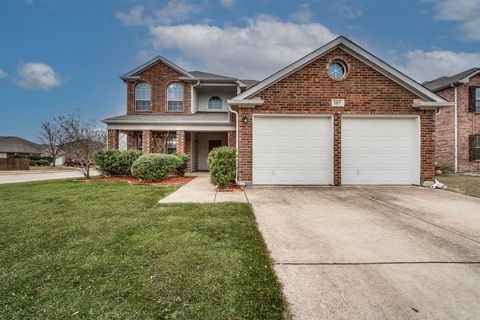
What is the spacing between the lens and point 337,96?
8.28 metres

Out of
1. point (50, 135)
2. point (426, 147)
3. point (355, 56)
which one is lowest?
point (426, 147)

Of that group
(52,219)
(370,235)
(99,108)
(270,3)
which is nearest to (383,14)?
(270,3)

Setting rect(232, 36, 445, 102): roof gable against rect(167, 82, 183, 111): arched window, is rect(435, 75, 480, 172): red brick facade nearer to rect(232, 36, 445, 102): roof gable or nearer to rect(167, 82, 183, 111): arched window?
rect(232, 36, 445, 102): roof gable

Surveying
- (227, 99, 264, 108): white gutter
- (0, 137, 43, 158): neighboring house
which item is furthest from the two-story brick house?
(0, 137, 43, 158): neighboring house

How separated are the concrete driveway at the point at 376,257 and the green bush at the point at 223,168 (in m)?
2.10

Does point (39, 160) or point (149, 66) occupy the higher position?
point (149, 66)

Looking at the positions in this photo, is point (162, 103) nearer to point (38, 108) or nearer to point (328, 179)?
point (328, 179)

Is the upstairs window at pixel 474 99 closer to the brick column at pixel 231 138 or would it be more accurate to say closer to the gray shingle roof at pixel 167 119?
the brick column at pixel 231 138

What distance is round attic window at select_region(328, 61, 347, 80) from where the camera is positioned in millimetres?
8367

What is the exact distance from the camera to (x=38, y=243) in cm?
335

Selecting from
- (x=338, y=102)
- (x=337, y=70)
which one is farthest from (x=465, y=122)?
(x=338, y=102)

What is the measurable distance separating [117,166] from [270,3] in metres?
14.8

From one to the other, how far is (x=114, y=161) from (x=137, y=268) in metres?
10.8

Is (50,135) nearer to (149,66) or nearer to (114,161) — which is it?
(149,66)
